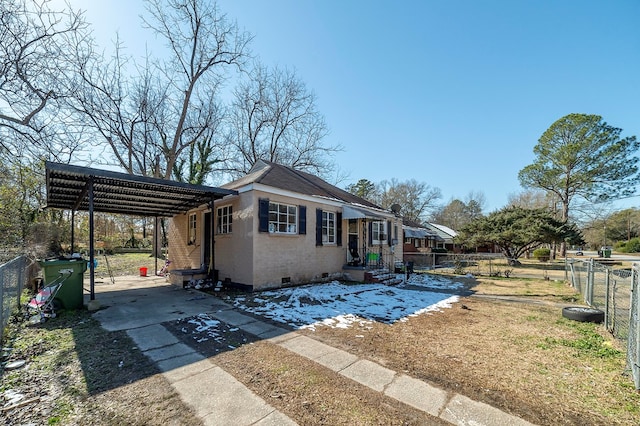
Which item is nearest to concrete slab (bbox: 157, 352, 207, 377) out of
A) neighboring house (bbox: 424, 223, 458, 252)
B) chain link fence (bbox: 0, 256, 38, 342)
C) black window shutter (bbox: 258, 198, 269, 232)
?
chain link fence (bbox: 0, 256, 38, 342)

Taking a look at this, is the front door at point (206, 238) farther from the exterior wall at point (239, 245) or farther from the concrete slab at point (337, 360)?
the concrete slab at point (337, 360)

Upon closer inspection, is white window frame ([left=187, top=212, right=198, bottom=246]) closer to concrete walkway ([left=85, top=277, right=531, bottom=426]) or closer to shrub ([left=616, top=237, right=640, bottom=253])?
concrete walkway ([left=85, top=277, right=531, bottom=426])

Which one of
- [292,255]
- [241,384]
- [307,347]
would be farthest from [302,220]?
[241,384]

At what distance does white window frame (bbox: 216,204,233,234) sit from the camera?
10.0m

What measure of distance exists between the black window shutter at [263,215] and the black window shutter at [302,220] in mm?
1623

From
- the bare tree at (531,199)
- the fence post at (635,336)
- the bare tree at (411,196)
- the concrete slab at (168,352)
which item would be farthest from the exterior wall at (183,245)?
the bare tree at (531,199)

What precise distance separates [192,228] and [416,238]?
2229 cm

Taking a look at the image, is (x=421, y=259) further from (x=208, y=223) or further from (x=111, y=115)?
(x=111, y=115)

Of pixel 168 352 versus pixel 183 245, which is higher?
pixel 183 245

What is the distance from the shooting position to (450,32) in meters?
10.1

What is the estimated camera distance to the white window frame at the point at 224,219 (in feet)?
32.9

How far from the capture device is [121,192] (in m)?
8.64

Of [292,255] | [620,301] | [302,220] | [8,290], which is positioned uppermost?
[302,220]

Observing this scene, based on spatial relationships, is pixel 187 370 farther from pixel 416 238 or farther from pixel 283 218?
pixel 416 238
